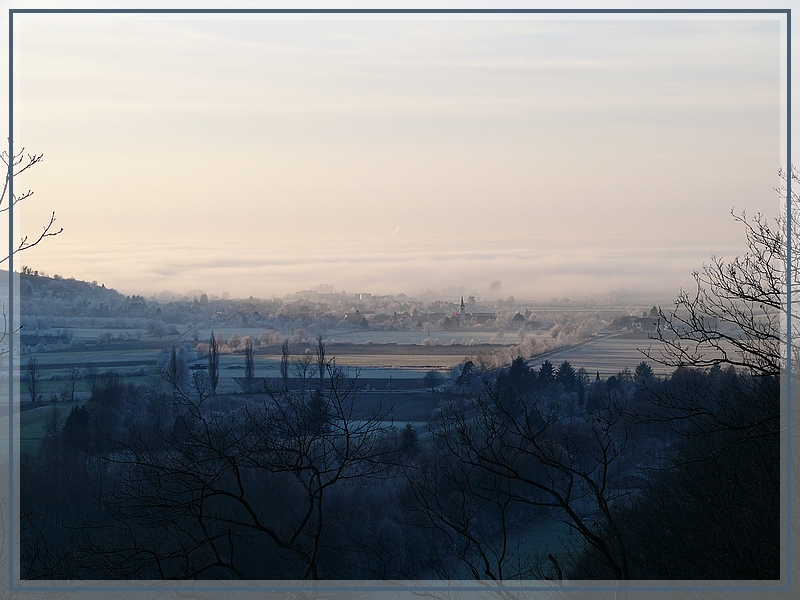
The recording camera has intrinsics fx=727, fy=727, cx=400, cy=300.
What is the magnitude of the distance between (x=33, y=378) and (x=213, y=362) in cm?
153

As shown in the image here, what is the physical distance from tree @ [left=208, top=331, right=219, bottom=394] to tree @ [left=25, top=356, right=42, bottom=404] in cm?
148

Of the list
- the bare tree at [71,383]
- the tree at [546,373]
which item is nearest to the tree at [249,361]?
the bare tree at [71,383]

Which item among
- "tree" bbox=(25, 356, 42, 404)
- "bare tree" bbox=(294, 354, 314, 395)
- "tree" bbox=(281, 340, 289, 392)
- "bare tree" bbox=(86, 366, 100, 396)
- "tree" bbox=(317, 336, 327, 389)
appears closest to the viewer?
"tree" bbox=(317, 336, 327, 389)

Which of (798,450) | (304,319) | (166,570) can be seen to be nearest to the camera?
(798,450)

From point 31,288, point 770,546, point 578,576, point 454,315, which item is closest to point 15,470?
point 31,288

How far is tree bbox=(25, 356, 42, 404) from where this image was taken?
240 inches

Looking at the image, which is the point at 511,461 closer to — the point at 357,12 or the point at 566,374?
the point at 566,374

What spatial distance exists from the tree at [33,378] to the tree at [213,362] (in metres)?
1.48

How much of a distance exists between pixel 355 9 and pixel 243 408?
3391 millimetres

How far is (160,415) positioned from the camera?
6137mm

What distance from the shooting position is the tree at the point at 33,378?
20.0 ft

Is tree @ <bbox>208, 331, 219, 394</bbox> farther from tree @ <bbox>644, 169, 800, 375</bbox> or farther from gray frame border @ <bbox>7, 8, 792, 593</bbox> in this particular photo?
tree @ <bbox>644, 169, 800, 375</bbox>

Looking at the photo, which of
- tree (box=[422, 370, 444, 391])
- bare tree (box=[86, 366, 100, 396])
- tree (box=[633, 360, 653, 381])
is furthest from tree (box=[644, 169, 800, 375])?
bare tree (box=[86, 366, 100, 396])
